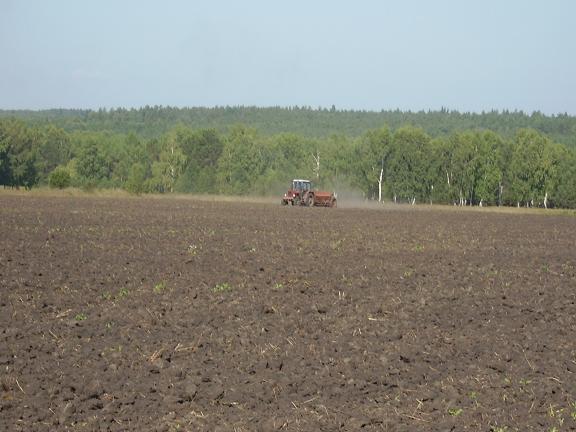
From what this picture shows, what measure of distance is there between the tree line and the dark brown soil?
279ft

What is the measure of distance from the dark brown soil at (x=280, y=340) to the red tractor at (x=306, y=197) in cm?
3872

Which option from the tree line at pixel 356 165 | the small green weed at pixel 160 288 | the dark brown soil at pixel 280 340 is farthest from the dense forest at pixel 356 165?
the small green weed at pixel 160 288

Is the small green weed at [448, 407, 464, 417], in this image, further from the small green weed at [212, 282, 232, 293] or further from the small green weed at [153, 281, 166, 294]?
the small green weed at [153, 281, 166, 294]

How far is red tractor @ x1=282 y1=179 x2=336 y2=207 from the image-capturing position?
65500 mm

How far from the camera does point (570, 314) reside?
16969 millimetres

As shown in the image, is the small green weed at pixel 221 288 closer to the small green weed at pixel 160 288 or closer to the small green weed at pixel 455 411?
the small green weed at pixel 160 288

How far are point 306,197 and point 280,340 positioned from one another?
51159mm

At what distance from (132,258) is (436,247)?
1113 centimetres

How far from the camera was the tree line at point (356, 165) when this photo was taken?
4646 inches

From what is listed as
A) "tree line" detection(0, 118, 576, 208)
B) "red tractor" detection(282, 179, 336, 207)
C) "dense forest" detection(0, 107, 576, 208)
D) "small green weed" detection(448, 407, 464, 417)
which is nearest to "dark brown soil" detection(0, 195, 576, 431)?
"small green weed" detection(448, 407, 464, 417)

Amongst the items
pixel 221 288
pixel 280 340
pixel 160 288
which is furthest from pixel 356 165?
pixel 280 340

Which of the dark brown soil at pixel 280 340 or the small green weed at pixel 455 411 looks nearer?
the small green weed at pixel 455 411

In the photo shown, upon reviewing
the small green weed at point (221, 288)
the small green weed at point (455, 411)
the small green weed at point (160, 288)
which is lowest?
the small green weed at point (455, 411)

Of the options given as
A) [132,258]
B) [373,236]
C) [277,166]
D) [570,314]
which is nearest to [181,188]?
[277,166]
